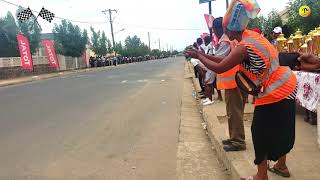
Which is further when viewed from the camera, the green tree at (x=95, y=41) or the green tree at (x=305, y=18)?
the green tree at (x=95, y=41)

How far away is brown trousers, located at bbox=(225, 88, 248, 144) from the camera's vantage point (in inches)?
219

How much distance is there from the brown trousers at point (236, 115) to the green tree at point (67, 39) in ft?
164

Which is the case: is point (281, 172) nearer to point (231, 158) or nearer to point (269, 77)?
point (231, 158)

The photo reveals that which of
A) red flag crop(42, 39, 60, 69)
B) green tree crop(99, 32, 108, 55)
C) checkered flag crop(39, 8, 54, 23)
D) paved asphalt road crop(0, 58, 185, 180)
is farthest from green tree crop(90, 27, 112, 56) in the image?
paved asphalt road crop(0, 58, 185, 180)

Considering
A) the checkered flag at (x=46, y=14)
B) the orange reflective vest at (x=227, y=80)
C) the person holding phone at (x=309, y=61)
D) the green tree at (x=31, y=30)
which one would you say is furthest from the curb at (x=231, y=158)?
the green tree at (x=31, y=30)

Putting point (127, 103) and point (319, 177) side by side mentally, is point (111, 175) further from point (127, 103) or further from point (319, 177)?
point (127, 103)

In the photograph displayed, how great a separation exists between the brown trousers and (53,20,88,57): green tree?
4984cm

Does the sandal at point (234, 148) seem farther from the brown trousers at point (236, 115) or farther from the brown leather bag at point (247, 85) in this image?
the brown leather bag at point (247, 85)

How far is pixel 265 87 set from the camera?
388 cm

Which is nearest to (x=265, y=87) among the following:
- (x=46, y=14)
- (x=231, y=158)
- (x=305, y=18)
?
(x=231, y=158)

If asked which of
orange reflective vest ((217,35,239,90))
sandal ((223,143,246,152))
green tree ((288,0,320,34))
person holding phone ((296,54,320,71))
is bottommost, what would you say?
sandal ((223,143,246,152))

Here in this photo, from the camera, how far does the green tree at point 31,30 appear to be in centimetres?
4550

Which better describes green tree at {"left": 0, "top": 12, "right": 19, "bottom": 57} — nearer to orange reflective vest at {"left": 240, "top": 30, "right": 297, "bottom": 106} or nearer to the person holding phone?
the person holding phone

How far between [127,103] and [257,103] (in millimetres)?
8645
